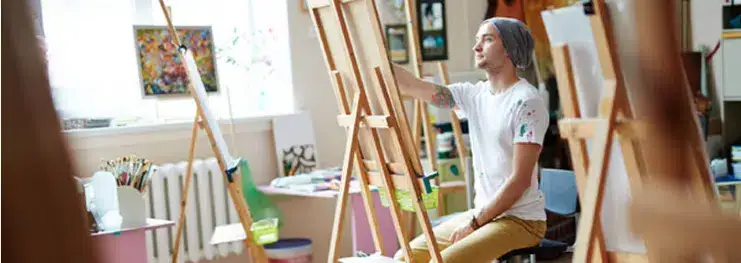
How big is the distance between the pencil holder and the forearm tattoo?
41.4 inches

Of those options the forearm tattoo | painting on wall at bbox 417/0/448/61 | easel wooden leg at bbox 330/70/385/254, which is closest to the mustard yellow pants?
easel wooden leg at bbox 330/70/385/254

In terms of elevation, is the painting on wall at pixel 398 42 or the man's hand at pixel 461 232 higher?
the painting on wall at pixel 398 42

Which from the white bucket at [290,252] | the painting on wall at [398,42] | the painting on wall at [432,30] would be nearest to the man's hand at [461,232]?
the white bucket at [290,252]

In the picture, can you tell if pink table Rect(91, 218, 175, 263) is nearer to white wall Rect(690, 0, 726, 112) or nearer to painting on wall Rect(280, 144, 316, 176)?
painting on wall Rect(280, 144, 316, 176)

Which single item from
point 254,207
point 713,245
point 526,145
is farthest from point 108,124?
point 713,245

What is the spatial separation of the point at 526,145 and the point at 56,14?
2158 mm

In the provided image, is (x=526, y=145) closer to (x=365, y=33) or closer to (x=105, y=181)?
(x=365, y=33)

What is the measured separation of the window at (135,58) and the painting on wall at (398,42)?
0.66 meters

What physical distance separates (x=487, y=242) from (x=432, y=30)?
2694mm

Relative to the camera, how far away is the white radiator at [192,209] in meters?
3.59

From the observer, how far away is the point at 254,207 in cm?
392

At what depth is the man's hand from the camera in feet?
7.84

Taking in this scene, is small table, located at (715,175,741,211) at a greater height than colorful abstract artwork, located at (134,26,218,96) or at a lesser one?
lesser

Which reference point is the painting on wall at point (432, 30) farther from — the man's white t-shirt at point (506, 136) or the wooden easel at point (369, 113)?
the man's white t-shirt at point (506, 136)
